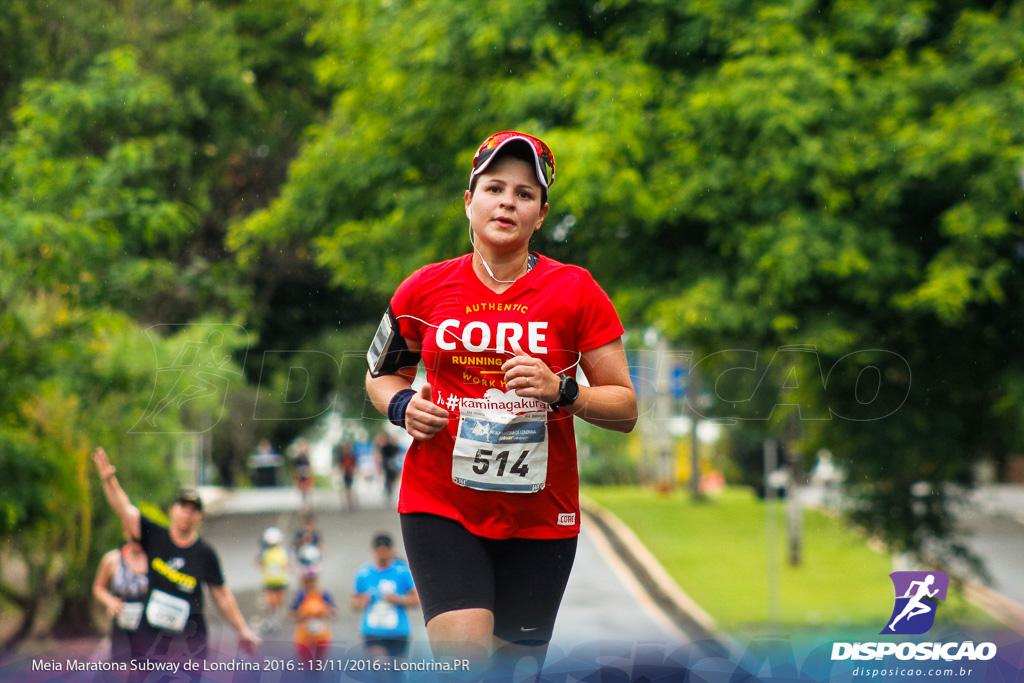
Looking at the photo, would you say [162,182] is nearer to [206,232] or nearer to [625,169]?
[206,232]

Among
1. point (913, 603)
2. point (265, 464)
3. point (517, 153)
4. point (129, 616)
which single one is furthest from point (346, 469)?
point (517, 153)

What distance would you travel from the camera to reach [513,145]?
247 centimetres

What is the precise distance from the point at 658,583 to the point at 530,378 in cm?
924

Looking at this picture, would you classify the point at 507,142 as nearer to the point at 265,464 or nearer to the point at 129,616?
the point at 129,616

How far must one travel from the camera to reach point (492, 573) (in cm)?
247

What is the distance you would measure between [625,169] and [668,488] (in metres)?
17.3

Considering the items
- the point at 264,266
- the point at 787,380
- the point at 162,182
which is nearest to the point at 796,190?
the point at 787,380

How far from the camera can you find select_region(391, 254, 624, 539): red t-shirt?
2463 mm

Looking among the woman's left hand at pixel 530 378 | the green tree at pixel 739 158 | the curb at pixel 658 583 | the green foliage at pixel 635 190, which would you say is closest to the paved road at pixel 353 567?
the curb at pixel 658 583

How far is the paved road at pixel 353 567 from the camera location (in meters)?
8.48

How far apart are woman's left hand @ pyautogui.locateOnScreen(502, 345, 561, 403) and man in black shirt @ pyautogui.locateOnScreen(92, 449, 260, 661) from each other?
8.72ft

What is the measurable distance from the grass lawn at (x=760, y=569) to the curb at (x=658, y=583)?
150 millimetres

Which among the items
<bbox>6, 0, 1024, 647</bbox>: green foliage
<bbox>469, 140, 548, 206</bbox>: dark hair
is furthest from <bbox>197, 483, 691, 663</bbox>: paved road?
<bbox>6, 0, 1024, 647</bbox>: green foliage

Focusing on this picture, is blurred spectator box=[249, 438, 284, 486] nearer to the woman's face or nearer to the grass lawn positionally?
the grass lawn
